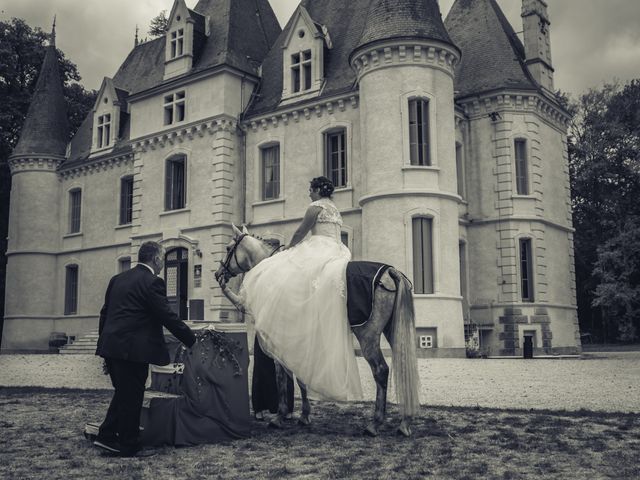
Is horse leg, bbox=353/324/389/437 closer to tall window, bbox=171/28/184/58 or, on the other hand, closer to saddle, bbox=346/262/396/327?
saddle, bbox=346/262/396/327

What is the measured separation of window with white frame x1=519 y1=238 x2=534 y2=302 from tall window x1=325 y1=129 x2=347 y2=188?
658cm

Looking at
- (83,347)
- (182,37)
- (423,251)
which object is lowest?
(83,347)

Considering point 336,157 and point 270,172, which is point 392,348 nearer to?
point 336,157

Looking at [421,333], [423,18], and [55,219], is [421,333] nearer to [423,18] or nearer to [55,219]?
[423,18]

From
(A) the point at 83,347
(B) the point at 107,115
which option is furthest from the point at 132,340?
(B) the point at 107,115

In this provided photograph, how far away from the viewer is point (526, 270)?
23.5 metres

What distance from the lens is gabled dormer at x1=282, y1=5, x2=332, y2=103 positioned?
2475cm

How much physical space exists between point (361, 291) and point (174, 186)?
2172cm

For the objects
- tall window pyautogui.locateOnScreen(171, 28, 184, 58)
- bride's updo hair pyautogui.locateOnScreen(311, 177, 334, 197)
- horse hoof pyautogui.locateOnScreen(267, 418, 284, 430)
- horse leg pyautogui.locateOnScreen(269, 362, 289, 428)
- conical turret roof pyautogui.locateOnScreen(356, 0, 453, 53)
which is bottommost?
horse hoof pyautogui.locateOnScreen(267, 418, 284, 430)

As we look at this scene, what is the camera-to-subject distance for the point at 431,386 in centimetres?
1158

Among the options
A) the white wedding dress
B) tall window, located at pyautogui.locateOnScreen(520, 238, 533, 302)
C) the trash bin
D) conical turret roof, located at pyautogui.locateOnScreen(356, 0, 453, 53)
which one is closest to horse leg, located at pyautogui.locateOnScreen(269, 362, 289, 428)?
the white wedding dress

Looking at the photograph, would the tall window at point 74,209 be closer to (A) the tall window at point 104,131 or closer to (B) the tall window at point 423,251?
(A) the tall window at point 104,131

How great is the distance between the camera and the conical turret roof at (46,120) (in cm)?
3253

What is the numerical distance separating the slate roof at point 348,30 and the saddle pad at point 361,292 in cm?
1590
